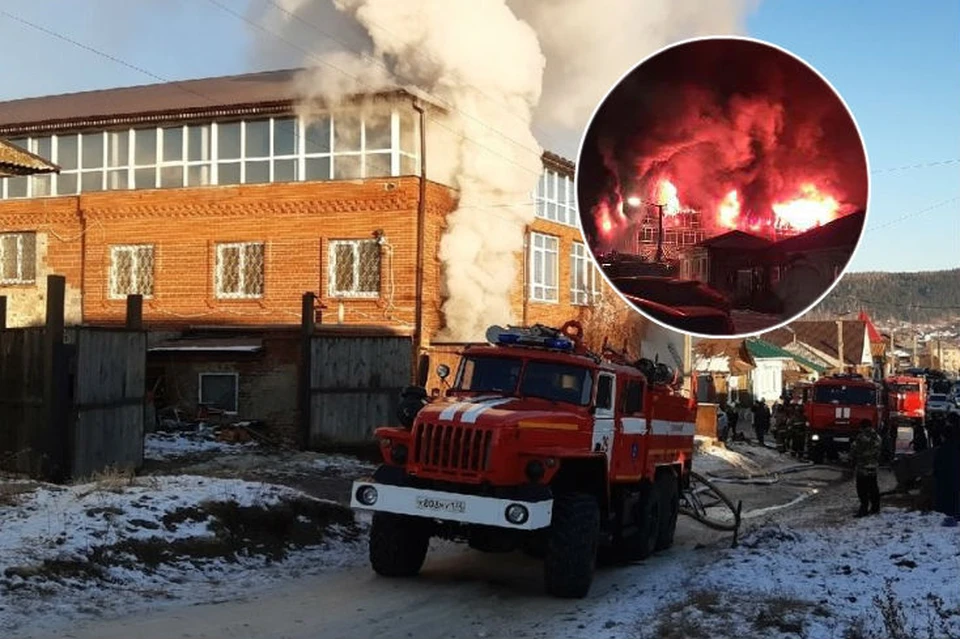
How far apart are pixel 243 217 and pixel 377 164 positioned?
4.62 m

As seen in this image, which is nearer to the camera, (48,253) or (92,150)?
(92,150)

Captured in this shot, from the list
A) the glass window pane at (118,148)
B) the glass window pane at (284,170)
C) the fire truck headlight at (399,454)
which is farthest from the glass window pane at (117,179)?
the fire truck headlight at (399,454)

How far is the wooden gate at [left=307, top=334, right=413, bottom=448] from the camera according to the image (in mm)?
22016

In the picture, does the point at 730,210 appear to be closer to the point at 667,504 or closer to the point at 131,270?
the point at 667,504

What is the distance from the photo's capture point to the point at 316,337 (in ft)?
72.3

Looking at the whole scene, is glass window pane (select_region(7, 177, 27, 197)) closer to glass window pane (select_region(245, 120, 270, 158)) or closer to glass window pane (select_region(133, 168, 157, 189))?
glass window pane (select_region(133, 168, 157, 189))

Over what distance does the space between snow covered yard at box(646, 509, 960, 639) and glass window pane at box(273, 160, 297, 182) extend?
2004cm

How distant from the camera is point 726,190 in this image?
10.2 ft

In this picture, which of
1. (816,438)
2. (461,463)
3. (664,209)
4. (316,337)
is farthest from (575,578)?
(816,438)

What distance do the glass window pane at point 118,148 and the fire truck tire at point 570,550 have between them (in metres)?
25.8

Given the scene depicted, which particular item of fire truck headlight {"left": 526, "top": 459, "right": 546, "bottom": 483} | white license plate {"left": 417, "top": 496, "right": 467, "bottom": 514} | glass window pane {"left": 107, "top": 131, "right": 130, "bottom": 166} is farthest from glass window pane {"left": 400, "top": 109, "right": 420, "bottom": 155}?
white license plate {"left": 417, "top": 496, "right": 467, "bottom": 514}

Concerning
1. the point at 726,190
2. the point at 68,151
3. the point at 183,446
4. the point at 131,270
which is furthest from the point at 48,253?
the point at 726,190

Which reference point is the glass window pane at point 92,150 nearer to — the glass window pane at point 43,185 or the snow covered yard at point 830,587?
the glass window pane at point 43,185

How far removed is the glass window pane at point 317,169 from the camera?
29531 mm
